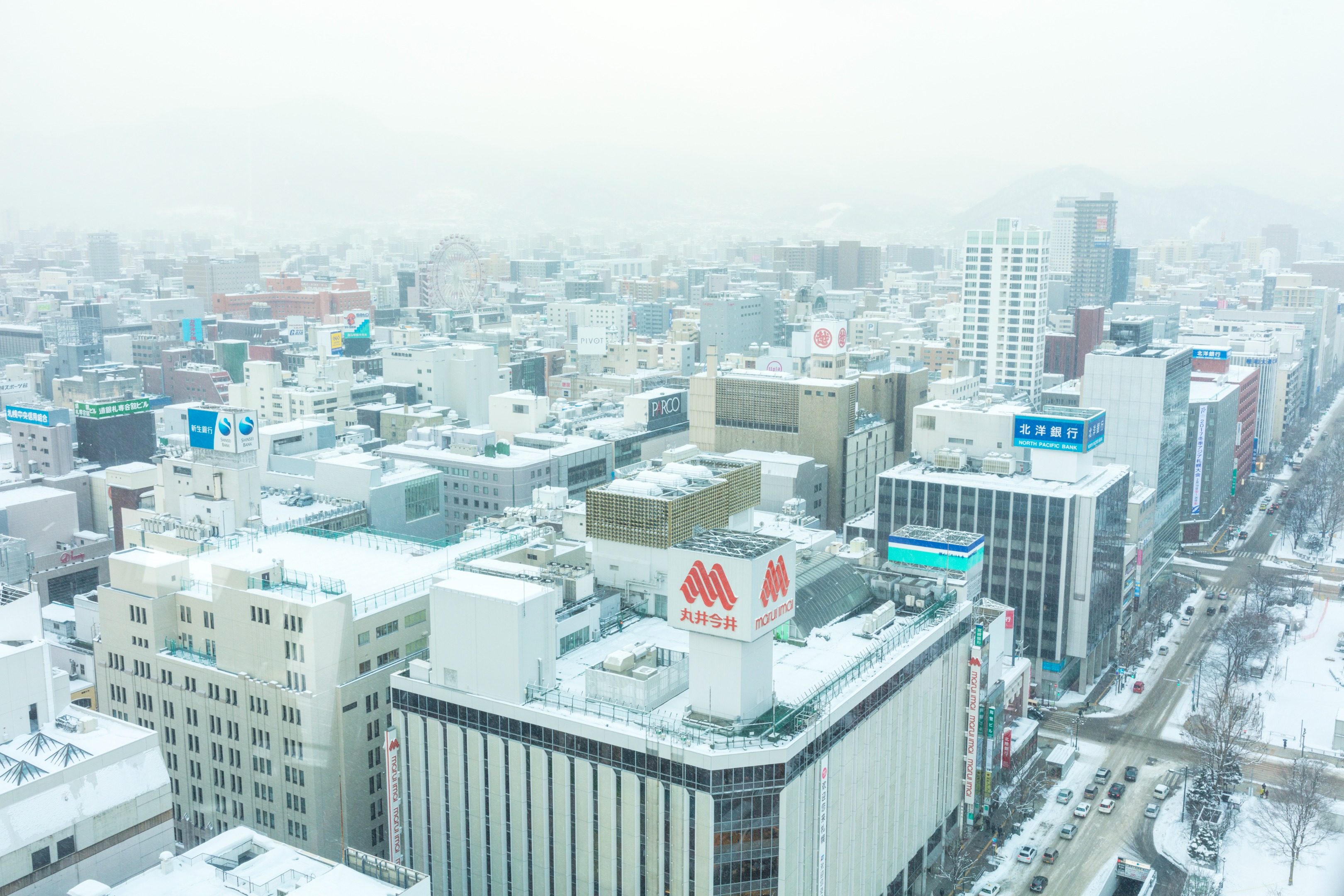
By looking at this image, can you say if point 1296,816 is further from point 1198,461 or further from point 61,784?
point 1198,461

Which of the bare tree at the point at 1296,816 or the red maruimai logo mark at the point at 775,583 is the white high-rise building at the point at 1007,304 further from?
the red maruimai logo mark at the point at 775,583

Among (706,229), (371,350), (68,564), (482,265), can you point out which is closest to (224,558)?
(68,564)

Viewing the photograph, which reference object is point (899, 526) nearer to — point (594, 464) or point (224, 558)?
point (594, 464)

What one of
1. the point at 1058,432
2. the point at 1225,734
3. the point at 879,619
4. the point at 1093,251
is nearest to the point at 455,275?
the point at 1093,251

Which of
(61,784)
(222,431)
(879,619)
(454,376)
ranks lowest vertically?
(61,784)

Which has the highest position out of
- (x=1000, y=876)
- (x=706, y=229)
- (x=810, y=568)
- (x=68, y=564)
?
(x=706, y=229)
